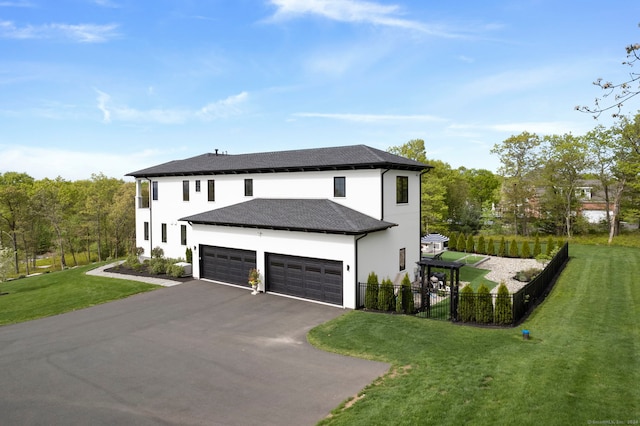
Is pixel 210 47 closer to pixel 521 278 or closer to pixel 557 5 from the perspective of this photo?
pixel 557 5

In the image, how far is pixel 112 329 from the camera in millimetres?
14992

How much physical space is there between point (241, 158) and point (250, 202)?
521 cm

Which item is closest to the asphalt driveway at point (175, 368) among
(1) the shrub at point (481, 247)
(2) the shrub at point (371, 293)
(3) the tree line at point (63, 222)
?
(2) the shrub at point (371, 293)

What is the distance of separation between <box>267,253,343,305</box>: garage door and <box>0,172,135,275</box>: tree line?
3589 cm

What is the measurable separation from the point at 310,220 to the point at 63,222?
48.2 m

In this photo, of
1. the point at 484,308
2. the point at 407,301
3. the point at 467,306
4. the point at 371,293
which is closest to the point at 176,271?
the point at 371,293

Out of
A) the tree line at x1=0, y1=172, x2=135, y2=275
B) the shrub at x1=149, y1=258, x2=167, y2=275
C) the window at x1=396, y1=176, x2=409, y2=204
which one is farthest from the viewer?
the tree line at x1=0, y1=172, x2=135, y2=275

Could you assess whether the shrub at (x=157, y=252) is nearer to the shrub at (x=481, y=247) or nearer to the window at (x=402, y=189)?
the window at (x=402, y=189)

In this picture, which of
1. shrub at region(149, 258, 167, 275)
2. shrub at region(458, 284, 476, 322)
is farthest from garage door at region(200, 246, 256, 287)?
shrub at region(458, 284, 476, 322)

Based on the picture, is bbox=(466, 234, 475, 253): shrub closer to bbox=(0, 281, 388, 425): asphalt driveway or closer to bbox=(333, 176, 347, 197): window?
bbox=(333, 176, 347, 197): window

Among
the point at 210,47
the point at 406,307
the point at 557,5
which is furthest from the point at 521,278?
the point at 210,47

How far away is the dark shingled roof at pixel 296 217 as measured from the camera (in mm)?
17469

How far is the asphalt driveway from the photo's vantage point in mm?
8633

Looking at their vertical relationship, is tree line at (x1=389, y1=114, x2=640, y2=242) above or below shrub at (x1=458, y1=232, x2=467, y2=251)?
above
